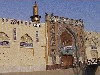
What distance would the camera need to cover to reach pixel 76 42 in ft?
198

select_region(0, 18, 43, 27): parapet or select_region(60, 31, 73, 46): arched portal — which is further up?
select_region(0, 18, 43, 27): parapet

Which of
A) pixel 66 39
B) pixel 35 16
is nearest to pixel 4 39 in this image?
pixel 35 16

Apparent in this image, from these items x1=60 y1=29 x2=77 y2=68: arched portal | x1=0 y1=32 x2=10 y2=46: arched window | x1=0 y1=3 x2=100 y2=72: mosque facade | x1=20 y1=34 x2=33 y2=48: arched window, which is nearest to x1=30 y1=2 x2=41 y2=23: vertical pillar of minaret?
x1=0 y1=3 x2=100 y2=72: mosque facade

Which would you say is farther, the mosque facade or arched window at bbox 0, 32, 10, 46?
the mosque facade

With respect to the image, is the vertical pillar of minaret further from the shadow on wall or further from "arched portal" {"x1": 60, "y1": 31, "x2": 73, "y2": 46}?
the shadow on wall

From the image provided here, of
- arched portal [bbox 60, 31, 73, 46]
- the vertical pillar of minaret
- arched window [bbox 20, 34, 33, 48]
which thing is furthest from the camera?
arched portal [bbox 60, 31, 73, 46]

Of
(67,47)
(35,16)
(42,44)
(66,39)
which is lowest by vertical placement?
(67,47)

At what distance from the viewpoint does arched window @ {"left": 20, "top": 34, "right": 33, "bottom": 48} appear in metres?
50.2

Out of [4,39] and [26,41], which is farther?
[26,41]

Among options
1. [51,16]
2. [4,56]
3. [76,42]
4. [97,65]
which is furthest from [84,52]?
→ [4,56]

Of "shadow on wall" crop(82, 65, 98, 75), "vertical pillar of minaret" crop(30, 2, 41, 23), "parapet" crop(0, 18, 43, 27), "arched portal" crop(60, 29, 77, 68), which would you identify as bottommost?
"shadow on wall" crop(82, 65, 98, 75)

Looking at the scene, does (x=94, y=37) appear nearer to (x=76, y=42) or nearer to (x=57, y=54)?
(x=76, y=42)

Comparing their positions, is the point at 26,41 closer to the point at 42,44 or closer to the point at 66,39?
the point at 42,44

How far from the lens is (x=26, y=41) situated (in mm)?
50812
